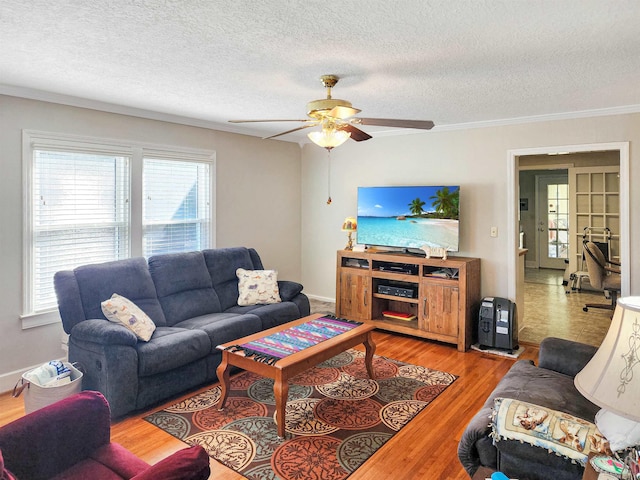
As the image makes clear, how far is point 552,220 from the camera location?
962 centimetres

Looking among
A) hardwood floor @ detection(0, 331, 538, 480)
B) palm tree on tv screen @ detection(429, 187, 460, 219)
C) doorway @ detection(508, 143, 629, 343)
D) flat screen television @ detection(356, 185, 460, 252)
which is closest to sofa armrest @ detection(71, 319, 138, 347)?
hardwood floor @ detection(0, 331, 538, 480)

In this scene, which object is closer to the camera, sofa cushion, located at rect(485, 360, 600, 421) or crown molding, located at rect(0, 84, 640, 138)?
sofa cushion, located at rect(485, 360, 600, 421)

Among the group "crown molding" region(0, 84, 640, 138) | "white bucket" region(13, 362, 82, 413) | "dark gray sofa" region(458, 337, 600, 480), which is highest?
"crown molding" region(0, 84, 640, 138)

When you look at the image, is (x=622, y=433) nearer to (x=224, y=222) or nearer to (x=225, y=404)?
(x=225, y=404)

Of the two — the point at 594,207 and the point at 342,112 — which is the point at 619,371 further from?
the point at 594,207

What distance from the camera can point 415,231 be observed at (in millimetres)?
5109

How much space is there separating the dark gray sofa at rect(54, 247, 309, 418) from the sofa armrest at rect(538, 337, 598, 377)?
7.91ft

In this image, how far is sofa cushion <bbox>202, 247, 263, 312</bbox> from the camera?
181 inches

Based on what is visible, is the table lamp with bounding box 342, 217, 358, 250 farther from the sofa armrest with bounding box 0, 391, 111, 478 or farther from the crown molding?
the sofa armrest with bounding box 0, 391, 111, 478

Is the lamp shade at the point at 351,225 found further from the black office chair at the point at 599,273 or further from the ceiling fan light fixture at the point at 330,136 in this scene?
the black office chair at the point at 599,273

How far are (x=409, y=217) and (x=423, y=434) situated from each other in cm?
277

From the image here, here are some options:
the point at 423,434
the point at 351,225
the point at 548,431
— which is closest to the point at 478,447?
the point at 548,431

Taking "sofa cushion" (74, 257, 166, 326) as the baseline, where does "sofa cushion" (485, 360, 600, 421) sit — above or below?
below

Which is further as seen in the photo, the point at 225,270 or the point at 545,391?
the point at 225,270
